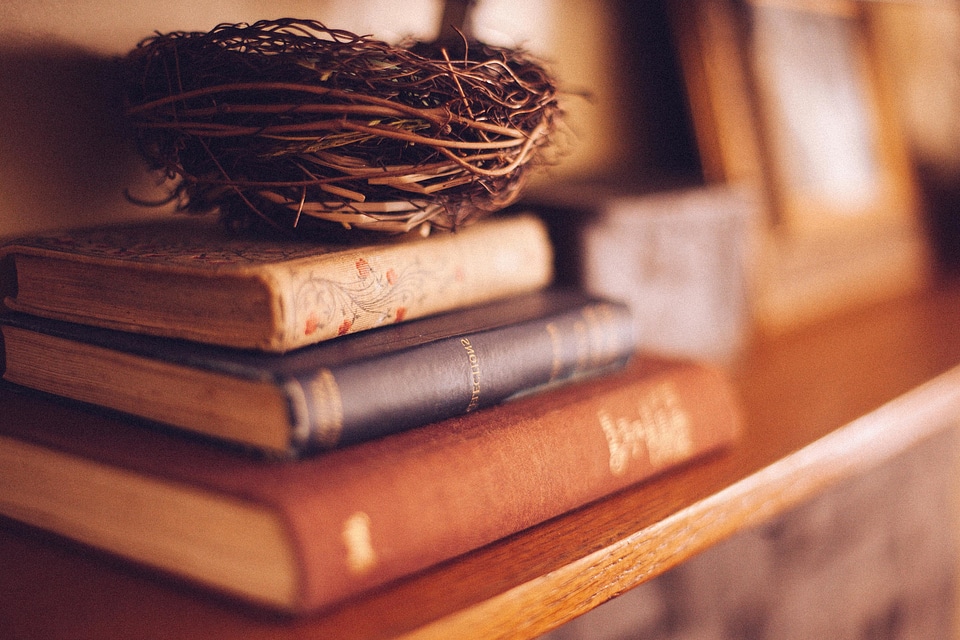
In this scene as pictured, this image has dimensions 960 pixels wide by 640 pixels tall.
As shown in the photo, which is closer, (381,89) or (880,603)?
(381,89)

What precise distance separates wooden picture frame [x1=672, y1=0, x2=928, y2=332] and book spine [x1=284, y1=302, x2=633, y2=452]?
403 millimetres

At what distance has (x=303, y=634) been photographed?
1.06 ft

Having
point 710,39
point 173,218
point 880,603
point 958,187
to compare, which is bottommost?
point 880,603

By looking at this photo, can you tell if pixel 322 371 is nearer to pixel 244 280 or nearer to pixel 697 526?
pixel 244 280

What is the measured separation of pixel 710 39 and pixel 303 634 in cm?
76

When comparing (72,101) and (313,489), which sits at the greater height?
(72,101)

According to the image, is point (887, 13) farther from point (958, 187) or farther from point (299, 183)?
point (299, 183)

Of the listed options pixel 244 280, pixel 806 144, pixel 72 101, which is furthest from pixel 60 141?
pixel 806 144

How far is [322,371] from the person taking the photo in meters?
0.35

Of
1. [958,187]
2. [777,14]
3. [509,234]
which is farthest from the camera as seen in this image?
[958,187]

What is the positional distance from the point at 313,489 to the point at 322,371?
0.05m

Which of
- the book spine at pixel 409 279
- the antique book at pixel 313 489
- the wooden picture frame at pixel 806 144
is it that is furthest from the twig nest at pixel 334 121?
the wooden picture frame at pixel 806 144

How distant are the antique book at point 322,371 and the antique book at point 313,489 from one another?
12 mm

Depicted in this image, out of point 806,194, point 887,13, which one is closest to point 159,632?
point 806,194
